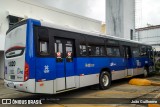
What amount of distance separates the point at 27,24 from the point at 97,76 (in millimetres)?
5104

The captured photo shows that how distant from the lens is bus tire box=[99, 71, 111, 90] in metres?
12.0

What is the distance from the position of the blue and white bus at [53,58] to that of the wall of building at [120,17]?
9.40 metres

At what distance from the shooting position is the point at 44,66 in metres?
8.31

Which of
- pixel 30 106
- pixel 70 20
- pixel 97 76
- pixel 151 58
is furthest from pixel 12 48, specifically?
pixel 70 20

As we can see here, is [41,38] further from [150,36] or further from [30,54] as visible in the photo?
[150,36]

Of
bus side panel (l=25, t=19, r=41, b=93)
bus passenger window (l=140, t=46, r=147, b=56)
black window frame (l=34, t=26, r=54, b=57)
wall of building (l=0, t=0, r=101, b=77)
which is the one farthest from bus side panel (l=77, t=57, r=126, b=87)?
wall of building (l=0, t=0, r=101, b=77)

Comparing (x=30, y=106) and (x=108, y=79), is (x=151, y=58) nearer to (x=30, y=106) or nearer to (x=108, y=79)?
(x=108, y=79)

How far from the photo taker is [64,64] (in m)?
9.34

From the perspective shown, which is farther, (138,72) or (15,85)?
(138,72)

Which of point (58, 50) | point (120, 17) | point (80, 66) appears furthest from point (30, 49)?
point (120, 17)

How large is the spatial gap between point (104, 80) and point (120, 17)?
10951 mm

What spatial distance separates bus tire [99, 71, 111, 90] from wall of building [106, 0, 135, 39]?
10246 mm

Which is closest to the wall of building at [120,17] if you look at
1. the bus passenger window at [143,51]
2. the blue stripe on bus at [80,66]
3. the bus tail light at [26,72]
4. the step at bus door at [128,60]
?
the bus passenger window at [143,51]

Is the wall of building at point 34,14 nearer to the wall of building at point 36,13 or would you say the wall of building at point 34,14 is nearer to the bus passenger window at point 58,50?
the wall of building at point 36,13
